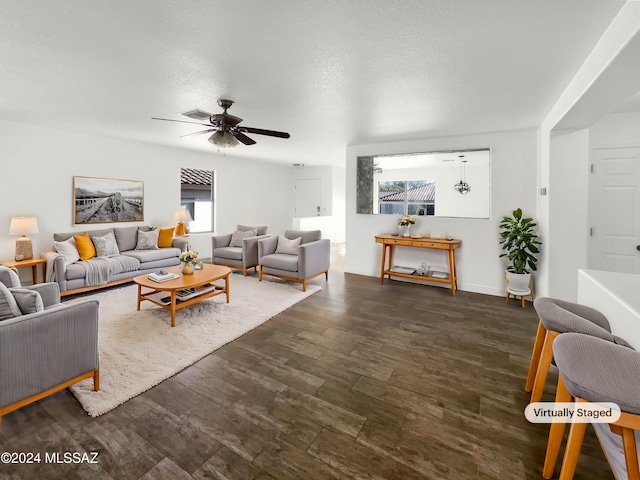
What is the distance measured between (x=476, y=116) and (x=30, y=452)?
4.96 m

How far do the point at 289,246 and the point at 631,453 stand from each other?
4600mm

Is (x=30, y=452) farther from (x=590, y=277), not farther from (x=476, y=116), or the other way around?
(x=476, y=116)

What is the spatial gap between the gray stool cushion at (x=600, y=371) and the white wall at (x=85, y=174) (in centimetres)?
640

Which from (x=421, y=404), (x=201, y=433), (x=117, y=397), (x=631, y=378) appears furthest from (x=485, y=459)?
(x=117, y=397)

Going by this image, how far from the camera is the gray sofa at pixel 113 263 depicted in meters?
4.01

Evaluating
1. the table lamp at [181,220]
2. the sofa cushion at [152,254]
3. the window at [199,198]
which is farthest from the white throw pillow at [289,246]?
the window at [199,198]

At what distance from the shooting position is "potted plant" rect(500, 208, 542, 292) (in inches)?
157

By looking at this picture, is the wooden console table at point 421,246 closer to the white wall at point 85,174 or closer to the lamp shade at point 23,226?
the white wall at point 85,174

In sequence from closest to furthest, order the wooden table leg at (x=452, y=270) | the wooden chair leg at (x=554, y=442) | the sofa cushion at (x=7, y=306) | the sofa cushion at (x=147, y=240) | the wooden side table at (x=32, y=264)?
the wooden chair leg at (x=554, y=442)
the sofa cushion at (x=7, y=306)
the wooden side table at (x=32, y=264)
the wooden table leg at (x=452, y=270)
the sofa cushion at (x=147, y=240)

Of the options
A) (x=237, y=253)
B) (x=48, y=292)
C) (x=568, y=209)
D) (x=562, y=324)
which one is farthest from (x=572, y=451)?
(x=237, y=253)

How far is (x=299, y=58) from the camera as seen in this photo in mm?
2312

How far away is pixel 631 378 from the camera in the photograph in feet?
3.59

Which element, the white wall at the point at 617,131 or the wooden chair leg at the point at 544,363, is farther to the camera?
the white wall at the point at 617,131

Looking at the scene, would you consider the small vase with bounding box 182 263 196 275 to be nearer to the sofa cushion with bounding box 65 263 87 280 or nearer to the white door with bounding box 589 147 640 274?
the sofa cushion with bounding box 65 263 87 280
